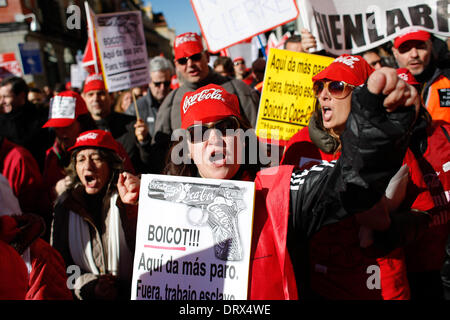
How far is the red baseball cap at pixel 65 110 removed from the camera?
3.65 meters

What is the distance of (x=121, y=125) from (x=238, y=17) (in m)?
1.90

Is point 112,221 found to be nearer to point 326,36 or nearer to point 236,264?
point 236,264

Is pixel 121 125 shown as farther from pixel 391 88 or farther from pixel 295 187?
pixel 391 88

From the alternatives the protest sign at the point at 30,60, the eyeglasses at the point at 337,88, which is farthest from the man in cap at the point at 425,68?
the protest sign at the point at 30,60

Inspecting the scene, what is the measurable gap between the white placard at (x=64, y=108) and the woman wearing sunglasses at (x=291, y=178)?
2155mm

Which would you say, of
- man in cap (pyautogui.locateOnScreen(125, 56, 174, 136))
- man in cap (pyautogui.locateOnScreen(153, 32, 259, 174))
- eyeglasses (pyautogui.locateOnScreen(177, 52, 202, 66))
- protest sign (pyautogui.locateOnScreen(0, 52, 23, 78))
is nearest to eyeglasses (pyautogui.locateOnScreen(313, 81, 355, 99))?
man in cap (pyautogui.locateOnScreen(153, 32, 259, 174))

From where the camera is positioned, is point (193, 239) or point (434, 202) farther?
point (434, 202)

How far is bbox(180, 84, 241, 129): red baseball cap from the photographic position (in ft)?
5.58

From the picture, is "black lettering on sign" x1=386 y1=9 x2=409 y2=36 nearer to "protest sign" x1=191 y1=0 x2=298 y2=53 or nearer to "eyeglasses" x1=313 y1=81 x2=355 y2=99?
"protest sign" x1=191 y1=0 x2=298 y2=53

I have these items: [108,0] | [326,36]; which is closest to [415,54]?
[326,36]

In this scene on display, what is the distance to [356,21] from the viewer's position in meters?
3.34

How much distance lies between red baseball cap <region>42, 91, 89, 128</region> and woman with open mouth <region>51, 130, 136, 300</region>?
0.96 metres

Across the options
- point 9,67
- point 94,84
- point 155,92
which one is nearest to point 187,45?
point 94,84

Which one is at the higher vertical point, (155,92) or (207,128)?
(155,92)
